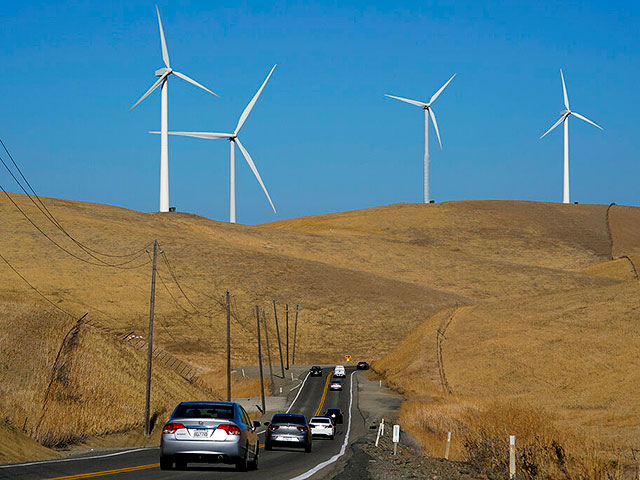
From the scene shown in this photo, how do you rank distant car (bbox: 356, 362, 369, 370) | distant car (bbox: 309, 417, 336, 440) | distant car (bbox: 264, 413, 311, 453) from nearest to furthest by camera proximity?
distant car (bbox: 264, 413, 311, 453), distant car (bbox: 309, 417, 336, 440), distant car (bbox: 356, 362, 369, 370)

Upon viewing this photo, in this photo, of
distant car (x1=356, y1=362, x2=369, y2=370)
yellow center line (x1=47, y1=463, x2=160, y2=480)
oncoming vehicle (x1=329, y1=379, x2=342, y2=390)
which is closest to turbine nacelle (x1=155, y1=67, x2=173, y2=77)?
distant car (x1=356, y1=362, x2=369, y2=370)

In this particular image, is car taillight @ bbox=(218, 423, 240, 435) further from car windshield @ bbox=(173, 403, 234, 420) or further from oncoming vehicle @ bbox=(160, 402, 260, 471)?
car windshield @ bbox=(173, 403, 234, 420)

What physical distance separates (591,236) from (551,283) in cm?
4807

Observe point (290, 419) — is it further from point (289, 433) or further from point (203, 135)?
point (203, 135)

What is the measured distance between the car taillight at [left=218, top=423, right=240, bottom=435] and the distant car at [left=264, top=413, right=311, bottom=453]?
Answer: 1415 centimetres

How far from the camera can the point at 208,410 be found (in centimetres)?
2169

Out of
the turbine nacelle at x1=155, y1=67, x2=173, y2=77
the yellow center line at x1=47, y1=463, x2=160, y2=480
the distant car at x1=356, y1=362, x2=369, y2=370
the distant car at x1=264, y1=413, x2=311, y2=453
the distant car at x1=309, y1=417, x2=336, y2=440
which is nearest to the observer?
the yellow center line at x1=47, y1=463, x2=160, y2=480

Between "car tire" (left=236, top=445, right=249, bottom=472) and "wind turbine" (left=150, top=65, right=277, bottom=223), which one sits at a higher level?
"wind turbine" (left=150, top=65, right=277, bottom=223)

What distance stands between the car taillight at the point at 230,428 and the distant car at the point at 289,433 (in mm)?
14152

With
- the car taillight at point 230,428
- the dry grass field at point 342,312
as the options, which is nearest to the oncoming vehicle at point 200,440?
the car taillight at point 230,428

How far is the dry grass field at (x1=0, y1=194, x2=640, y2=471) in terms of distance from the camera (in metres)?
46.2

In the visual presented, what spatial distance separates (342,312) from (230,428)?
109 m

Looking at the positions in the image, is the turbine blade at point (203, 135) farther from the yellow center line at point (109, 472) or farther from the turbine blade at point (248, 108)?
the yellow center line at point (109, 472)

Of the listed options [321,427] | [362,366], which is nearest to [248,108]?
[362,366]
